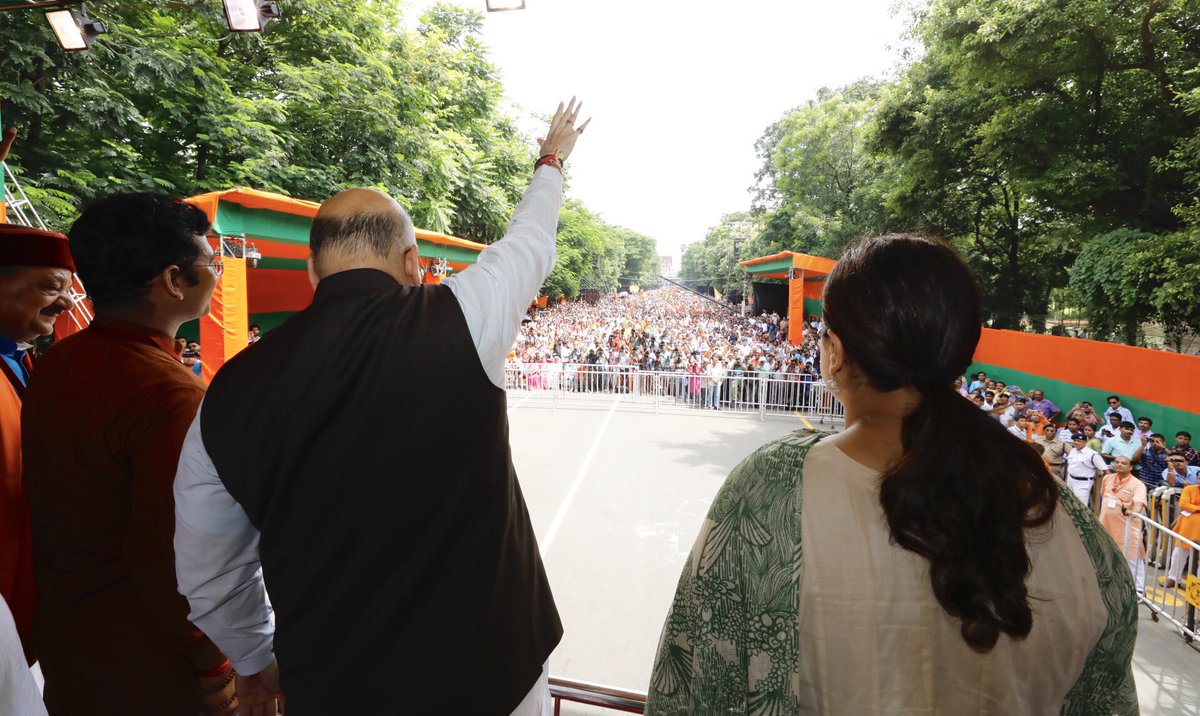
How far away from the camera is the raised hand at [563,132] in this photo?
1.47m

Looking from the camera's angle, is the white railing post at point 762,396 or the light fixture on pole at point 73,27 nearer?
the light fixture on pole at point 73,27

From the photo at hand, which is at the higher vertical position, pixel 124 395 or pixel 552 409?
pixel 124 395

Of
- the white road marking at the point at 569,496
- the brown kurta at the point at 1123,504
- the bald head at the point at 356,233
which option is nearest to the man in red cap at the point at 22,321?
the bald head at the point at 356,233

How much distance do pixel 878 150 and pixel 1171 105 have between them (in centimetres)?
757

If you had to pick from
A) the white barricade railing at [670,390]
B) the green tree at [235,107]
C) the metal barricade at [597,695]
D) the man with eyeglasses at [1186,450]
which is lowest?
the white barricade railing at [670,390]

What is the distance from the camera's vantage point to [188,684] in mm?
1469

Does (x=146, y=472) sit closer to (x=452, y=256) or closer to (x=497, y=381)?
(x=497, y=381)

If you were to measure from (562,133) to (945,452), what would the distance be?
1.11 metres

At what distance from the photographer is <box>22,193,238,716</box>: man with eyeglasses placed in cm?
137

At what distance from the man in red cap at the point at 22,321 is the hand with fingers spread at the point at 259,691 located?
653 mm

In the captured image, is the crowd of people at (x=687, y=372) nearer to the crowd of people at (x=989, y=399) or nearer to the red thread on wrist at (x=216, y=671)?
the crowd of people at (x=989, y=399)

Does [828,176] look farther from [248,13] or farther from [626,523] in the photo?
[248,13]

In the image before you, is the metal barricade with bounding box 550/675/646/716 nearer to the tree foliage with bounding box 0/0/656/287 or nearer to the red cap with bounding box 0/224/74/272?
the red cap with bounding box 0/224/74/272

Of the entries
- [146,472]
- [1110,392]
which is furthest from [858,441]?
[1110,392]
